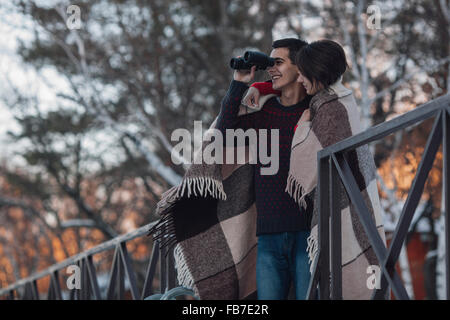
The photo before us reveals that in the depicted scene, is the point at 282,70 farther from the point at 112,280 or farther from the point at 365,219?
the point at 112,280

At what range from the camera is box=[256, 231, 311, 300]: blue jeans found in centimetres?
232

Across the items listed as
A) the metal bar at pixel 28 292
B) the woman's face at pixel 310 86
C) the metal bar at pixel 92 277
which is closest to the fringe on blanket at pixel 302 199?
the woman's face at pixel 310 86

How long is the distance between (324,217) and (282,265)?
35 cm

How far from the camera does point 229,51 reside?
35.1ft

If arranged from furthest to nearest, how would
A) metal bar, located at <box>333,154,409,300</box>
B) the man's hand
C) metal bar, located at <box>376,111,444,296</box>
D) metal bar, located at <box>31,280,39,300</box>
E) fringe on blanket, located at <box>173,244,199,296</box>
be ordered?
metal bar, located at <box>31,280,39,300</box>, fringe on blanket, located at <box>173,244,199,296</box>, the man's hand, metal bar, located at <box>333,154,409,300</box>, metal bar, located at <box>376,111,444,296</box>

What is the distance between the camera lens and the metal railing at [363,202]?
Answer: 152 centimetres

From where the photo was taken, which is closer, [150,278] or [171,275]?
[171,275]

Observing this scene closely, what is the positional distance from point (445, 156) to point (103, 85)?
10386 millimetres

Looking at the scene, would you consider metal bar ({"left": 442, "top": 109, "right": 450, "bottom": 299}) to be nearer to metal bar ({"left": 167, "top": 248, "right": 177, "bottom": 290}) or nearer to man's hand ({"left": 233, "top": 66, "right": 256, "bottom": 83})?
man's hand ({"left": 233, "top": 66, "right": 256, "bottom": 83})

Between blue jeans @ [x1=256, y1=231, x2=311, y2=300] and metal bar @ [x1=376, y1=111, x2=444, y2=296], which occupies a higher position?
metal bar @ [x1=376, y1=111, x2=444, y2=296]

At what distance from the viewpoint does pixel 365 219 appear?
186 cm

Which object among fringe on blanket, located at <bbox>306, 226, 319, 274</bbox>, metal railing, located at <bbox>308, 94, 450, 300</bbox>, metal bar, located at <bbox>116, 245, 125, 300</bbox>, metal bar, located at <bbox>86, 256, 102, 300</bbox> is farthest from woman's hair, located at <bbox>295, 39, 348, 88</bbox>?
metal bar, located at <bbox>86, 256, 102, 300</bbox>

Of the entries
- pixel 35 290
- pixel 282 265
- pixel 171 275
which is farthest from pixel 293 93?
pixel 35 290

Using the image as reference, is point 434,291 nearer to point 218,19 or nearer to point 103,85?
point 218,19
